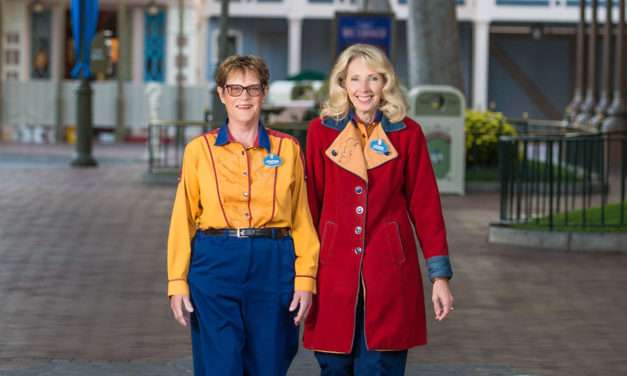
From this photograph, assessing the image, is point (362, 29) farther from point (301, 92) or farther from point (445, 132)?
point (301, 92)

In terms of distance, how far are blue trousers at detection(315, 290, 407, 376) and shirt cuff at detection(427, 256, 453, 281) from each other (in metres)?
0.26

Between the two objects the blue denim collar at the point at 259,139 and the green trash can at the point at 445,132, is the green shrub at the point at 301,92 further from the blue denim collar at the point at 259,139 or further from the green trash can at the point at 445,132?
the blue denim collar at the point at 259,139

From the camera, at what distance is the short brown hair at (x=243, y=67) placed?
5.50 m

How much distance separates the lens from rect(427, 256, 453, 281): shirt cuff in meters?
5.70

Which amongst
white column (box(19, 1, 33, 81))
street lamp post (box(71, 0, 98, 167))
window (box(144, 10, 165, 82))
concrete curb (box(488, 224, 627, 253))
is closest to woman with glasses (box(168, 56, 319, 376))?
concrete curb (box(488, 224, 627, 253))

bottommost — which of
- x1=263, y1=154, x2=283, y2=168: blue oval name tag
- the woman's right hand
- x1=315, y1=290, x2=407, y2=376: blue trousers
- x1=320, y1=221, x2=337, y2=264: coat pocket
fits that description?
x1=315, y1=290, x2=407, y2=376: blue trousers

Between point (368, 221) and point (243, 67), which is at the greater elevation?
point (243, 67)

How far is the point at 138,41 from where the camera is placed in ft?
135

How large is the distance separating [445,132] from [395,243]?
616 inches

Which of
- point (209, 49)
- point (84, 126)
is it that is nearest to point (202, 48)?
point (209, 49)

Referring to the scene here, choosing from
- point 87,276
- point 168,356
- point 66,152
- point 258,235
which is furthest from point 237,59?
point 66,152

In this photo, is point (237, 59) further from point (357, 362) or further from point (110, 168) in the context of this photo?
point (110, 168)

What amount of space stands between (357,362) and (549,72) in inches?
1915

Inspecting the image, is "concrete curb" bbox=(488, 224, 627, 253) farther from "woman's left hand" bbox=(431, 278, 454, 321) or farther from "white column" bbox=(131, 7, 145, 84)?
"white column" bbox=(131, 7, 145, 84)
